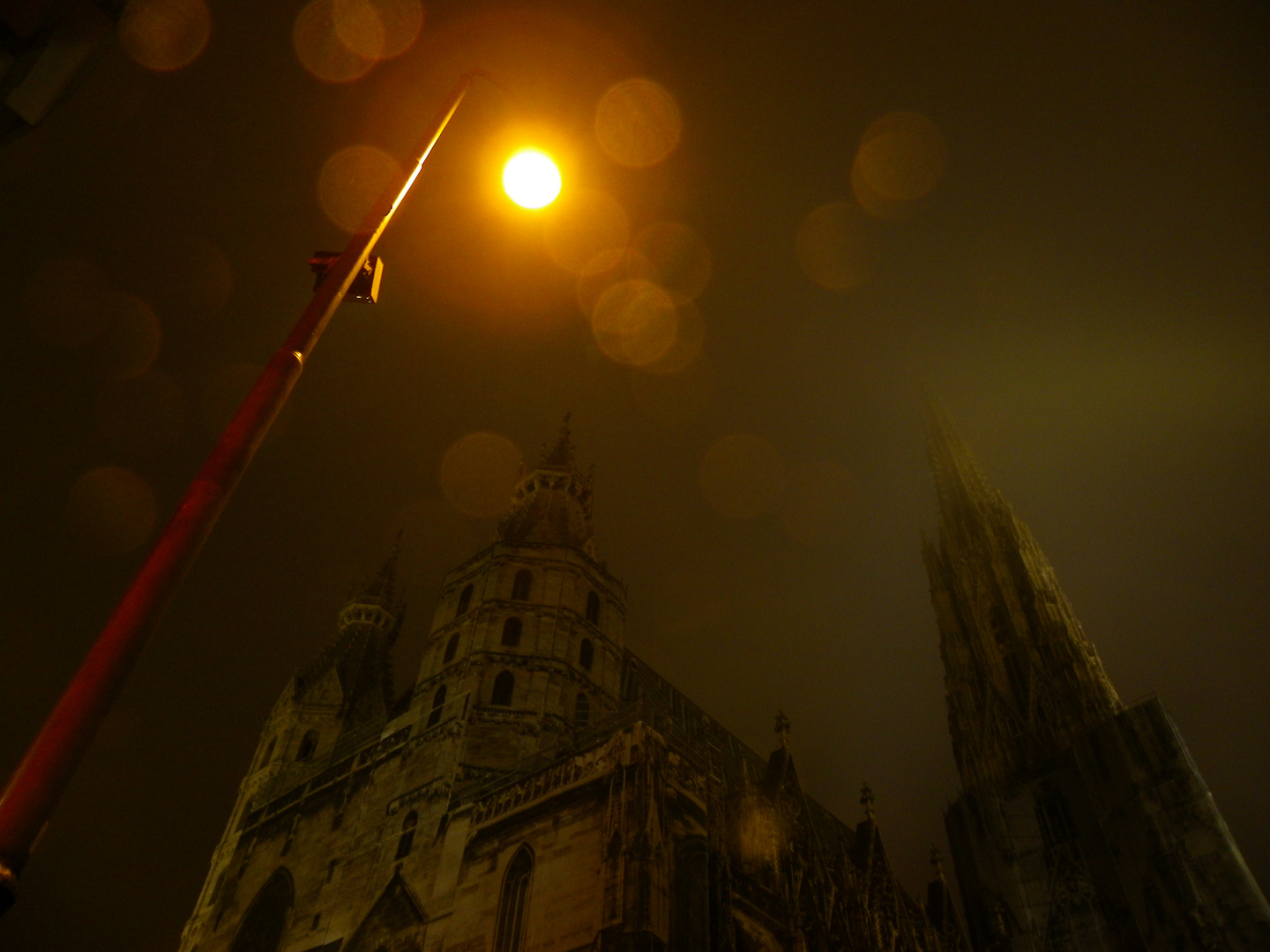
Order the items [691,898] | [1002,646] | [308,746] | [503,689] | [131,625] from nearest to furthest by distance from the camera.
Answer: [131,625] → [691,898] → [503,689] → [308,746] → [1002,646]

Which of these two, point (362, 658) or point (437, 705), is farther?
point (362, 658)

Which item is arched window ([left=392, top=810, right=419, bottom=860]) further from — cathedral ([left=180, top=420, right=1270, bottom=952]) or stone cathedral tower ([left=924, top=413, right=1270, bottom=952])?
stone cathedral tower ([left=924, top=413, right=1270, bottom=952])

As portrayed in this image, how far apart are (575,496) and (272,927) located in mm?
19573

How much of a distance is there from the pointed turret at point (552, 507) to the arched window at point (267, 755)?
13.4 meters

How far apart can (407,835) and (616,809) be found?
27.8 feet

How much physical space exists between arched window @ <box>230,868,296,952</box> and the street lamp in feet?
91.7

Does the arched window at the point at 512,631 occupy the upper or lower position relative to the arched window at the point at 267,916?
upper

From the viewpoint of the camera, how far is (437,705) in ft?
97.5

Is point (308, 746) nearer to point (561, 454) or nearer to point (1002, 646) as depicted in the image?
point (561, 454)

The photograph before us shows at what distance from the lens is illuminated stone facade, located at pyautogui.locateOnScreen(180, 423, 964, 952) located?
21344mm

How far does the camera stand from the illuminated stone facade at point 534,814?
70.0 feet

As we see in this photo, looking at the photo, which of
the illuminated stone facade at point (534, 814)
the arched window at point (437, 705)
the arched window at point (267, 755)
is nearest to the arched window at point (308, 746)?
the illuminated stone facade at point (534, 814)

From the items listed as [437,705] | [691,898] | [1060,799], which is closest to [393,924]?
[437,705]

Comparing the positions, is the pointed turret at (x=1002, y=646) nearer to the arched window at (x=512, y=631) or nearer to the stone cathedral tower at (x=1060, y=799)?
the stone cathedral tower at (x=1060, y=799)
